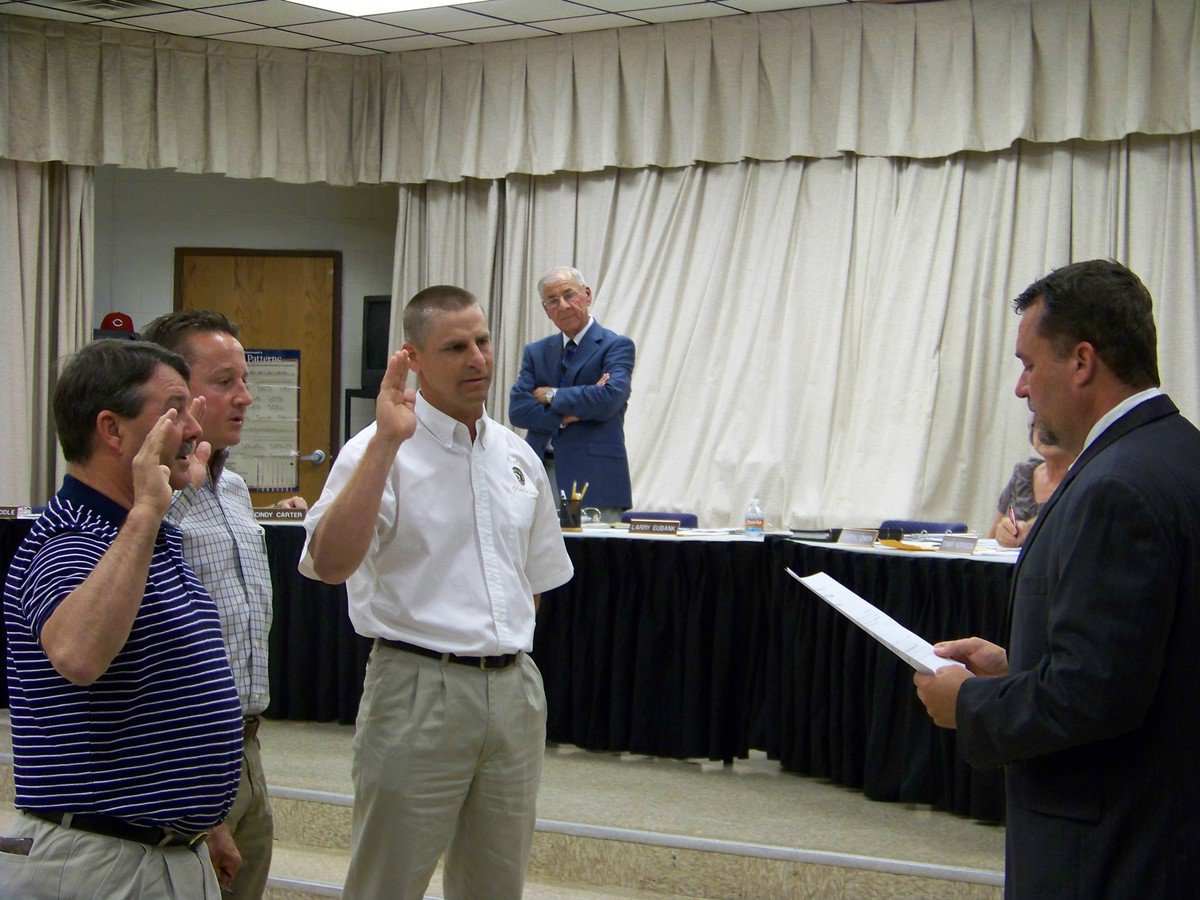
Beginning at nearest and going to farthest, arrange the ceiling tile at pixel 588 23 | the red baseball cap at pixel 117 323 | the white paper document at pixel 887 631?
the white paper document at pixel 887 631, the ceiling tile at pixel 588 23, the red baseball cap at pixel 117 323

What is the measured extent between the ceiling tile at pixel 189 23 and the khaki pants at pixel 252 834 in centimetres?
578

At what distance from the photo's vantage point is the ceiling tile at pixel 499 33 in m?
7.22

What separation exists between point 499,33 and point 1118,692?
653 cm

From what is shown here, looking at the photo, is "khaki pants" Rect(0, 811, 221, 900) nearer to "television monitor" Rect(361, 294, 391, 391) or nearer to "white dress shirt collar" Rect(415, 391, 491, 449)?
"white dress shirt collar" Rect(415, 391, 491, 449)

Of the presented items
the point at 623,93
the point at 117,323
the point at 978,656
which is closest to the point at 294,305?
the point at 117,323

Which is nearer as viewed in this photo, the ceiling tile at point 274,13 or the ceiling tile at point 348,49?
the ceiling tile at point 274,13

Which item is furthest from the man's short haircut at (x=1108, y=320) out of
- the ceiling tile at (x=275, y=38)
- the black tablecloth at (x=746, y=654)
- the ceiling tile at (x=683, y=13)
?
the ceiling tile at (x=275, y=38)

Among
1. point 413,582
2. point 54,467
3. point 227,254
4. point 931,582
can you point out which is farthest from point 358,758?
point 227,254

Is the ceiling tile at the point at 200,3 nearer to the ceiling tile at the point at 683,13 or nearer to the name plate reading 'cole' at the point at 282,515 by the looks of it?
the ceiling tile at the point at 683,13

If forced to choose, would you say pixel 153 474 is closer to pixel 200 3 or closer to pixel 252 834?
pixel 252 834

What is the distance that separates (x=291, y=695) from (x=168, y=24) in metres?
4.22

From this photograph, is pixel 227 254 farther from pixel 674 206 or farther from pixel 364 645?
pixel 364 645

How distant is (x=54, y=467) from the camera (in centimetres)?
748

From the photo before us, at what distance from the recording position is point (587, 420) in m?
5.43
